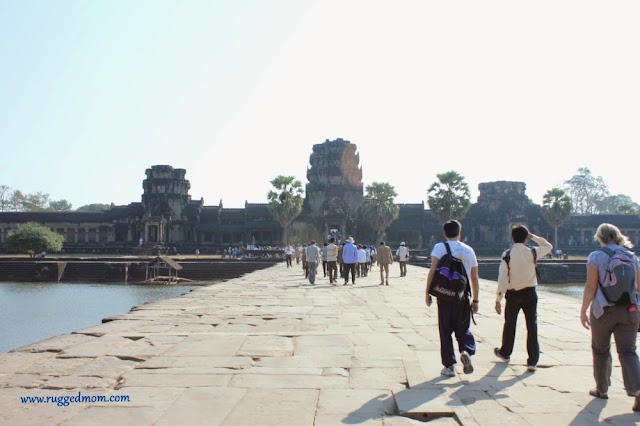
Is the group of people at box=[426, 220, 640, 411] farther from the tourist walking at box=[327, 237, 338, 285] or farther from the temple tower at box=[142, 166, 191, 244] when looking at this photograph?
the temple tower at box=[142, 166, 191, 244]

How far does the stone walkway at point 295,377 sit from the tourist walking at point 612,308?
0.30 m

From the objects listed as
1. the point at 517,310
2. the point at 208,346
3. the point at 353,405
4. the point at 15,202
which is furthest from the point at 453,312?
the point at 15,202

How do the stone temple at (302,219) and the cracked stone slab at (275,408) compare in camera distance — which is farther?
the stone temple at (302,219)

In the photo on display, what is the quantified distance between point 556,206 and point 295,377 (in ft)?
191

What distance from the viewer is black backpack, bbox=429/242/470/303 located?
6191mm

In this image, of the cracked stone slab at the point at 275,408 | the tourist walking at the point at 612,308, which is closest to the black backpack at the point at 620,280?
the tourist walking at the point at 612,308

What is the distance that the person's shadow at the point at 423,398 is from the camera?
4707mm

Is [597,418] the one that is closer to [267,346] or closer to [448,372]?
[448,372]

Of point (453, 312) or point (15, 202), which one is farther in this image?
point (15, 202)

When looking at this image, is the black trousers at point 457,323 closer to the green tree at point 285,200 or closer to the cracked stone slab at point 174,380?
the cracked stone slab at point 174,380

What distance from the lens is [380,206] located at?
2297 inches

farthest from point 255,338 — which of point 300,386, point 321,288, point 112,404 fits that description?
point 321,288

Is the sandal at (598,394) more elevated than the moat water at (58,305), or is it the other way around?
the sandal at (598,394)

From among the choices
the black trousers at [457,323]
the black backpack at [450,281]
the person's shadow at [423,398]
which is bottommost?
the person's shadow at [423,398]
